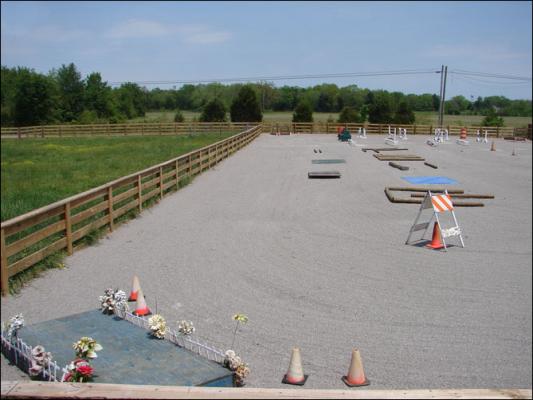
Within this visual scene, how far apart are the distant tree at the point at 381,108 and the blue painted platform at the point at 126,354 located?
48.3 metres

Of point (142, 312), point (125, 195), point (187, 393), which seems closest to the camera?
point (187, 393)

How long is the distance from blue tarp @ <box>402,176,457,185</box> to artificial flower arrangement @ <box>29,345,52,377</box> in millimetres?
15646

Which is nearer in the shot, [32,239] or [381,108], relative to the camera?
[32,239]

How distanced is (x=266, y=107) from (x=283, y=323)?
146 ft

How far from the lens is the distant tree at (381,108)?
1992 inches

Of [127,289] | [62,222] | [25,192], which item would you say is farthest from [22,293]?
[25,192]

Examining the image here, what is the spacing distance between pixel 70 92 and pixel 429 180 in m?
15.0

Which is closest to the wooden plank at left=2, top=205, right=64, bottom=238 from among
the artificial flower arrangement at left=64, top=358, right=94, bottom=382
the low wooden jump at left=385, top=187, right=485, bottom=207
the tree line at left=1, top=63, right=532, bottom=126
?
the tree line at left=1, top=63, right=532, bottom=126

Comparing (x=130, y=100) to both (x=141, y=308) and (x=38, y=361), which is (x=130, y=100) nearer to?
(x=141, y=308)

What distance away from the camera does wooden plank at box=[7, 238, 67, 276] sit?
6.23m

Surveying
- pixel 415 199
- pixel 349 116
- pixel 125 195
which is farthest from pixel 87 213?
pixel 349 116

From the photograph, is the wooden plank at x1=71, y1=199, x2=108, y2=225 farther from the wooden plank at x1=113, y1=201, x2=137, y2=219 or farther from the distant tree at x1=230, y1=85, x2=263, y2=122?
the distant tree at x1=230, y1=85, x2=263, y2=122

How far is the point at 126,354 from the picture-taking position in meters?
4.22

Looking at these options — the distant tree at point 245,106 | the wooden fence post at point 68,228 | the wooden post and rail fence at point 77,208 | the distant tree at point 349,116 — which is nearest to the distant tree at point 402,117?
the distant tree at point 349,116
